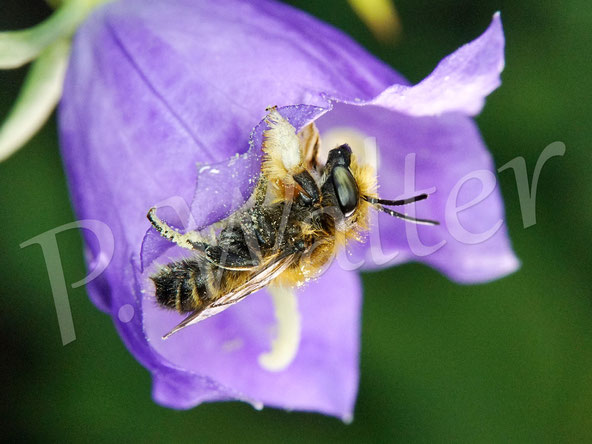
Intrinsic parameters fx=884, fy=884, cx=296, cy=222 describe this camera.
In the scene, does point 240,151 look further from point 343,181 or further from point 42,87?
point 42,87

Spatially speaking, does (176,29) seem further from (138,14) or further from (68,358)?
(68,358)

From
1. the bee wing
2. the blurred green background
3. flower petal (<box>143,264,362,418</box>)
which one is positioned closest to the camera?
the bee wing

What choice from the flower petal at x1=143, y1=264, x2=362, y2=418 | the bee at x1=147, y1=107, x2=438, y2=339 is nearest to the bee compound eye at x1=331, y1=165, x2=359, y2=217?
the bee at x1=147, y1=107, x2=438, y2=339

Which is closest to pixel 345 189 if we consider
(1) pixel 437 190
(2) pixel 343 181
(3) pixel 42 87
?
(2) pixel 343 181

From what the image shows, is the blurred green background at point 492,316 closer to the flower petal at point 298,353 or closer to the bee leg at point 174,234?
the flower petal at point 298,353

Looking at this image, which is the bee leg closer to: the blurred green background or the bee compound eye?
the bee compound eye

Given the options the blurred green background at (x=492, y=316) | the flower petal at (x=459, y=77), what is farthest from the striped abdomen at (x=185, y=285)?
the blurred green background at (x=492, y=316)
